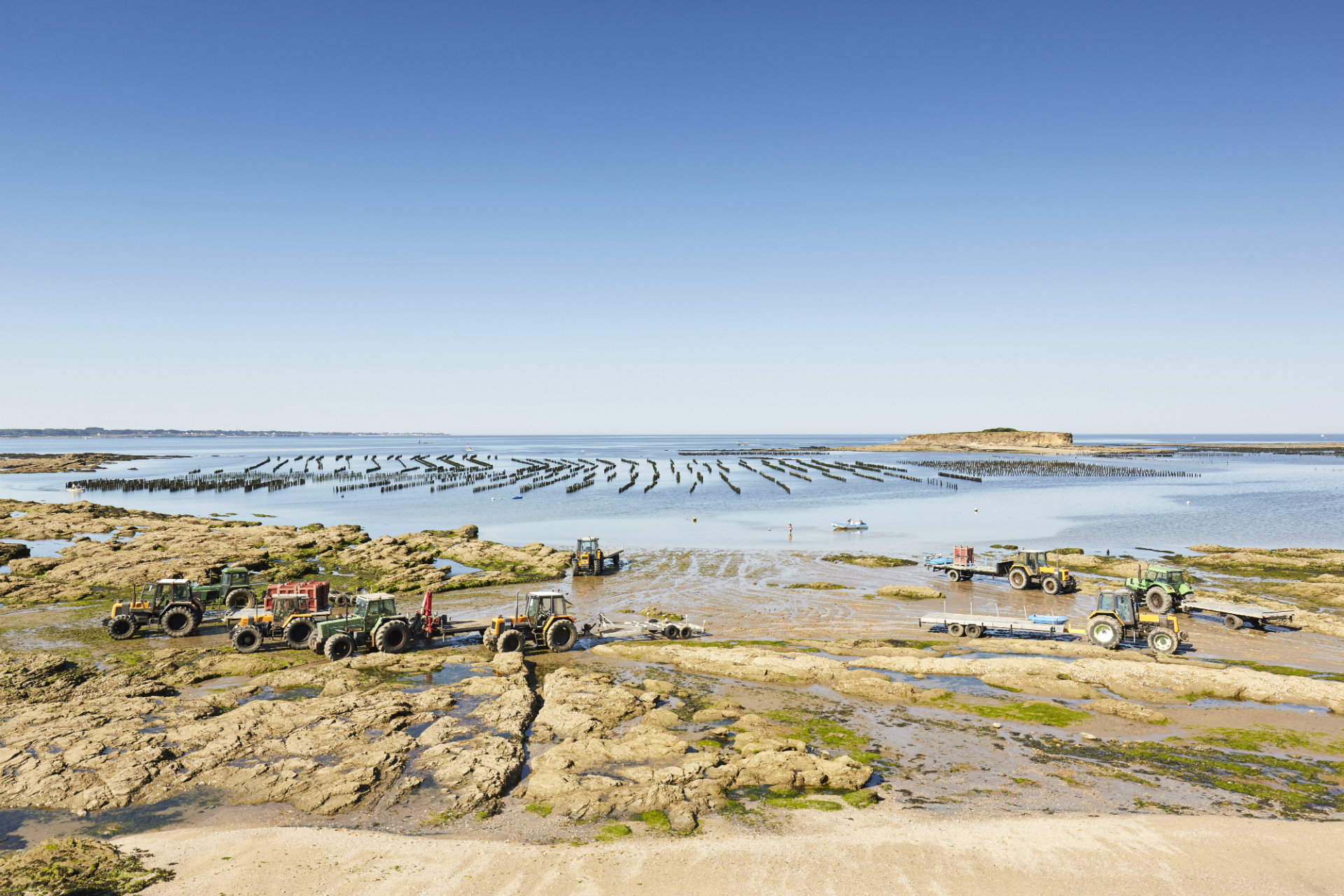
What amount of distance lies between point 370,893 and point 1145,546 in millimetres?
60572

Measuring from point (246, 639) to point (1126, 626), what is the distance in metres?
34.6

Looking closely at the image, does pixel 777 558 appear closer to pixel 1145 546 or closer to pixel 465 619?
pixel 465 619

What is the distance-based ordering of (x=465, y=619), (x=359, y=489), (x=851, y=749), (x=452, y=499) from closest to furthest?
(x=851, y=749) < (x=465, y=619) < (x=452, y=499) < (x=359, y=489)

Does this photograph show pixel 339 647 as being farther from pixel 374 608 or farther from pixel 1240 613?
pixel 1240 613

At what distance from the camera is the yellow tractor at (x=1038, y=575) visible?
36.8 meters

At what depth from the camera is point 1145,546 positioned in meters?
53.0

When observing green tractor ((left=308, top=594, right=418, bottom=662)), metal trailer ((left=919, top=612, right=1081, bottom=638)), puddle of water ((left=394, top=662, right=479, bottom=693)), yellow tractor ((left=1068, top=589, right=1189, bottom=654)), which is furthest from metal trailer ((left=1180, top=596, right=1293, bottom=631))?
green tractor ((left=308, top=594, right=418, bottom=662))

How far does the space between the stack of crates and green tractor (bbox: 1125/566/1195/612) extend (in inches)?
1447

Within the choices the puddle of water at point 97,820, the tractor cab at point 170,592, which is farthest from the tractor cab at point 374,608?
the puddle of water at point 97,820

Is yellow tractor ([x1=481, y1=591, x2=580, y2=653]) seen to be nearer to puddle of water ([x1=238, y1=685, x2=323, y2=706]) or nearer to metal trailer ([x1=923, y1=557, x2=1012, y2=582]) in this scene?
puddle of water ([x1=238, y1=685, x2=323, y2=706])

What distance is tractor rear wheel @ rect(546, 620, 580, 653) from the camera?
84.5ft

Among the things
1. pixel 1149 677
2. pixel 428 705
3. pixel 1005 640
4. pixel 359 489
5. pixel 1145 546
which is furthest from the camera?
pixel 359 489

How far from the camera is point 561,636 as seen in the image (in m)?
25.9

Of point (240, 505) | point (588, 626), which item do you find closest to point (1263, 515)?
point (588, 626)
